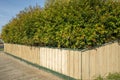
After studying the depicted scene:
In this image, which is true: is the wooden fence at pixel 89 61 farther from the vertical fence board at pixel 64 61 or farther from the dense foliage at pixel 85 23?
the dense foliage at pixel 85 23

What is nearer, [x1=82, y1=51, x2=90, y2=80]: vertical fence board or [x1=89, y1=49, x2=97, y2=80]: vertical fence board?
[x1=82, y1=51, x2=90, y2=80]: vertical fence board

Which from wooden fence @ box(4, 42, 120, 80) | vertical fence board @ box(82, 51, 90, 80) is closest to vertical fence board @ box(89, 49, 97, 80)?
wooden fence @ box(4, 42, 120, 80)

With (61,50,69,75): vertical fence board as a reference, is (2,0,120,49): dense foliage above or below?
above

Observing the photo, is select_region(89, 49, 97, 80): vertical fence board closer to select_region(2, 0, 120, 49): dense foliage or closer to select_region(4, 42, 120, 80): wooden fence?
select_region(4, 42, 120, 80): wooden fence

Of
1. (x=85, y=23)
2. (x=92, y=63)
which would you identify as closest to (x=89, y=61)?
(x=92, y=63)

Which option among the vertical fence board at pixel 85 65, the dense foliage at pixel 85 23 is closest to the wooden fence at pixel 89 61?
the vertical fence board at pixel 85 65

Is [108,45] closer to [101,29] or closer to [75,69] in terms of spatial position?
[101,29]

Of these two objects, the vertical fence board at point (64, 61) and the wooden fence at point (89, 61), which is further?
the vertical fence board at point (64, 61)

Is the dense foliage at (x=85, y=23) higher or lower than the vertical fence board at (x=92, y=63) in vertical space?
higher

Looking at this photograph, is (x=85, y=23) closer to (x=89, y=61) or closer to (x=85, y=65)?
(x=89, y=61)

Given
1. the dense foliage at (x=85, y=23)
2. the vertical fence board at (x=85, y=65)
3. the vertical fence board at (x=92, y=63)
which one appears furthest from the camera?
the dense foliage at (x=85, y=23)

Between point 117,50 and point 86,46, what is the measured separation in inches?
59.8

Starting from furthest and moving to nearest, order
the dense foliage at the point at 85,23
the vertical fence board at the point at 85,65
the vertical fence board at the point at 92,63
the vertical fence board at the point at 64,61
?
1. the vertical fence board at the point at 64,61
2. the dense foliage at the point at 85,23
3. the vertical fence board at the point at 92,63
4. the vertical fence board at the point at 85,65

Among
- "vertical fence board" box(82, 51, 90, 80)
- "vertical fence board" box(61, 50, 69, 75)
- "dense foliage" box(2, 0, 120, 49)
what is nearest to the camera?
"vertical fence board" box(82, 51, 90, 80)
